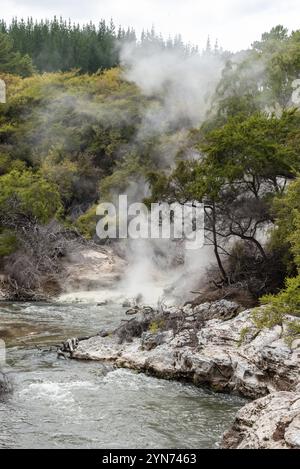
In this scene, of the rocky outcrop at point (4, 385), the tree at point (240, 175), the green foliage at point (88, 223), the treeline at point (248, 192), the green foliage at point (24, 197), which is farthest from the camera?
the green foliage at point (88, 223)

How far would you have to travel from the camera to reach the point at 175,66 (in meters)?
50.3

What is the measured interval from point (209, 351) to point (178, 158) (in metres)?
20.7

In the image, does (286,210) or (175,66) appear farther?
(175,66)

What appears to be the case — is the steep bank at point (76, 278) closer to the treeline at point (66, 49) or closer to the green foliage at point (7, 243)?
the green foliage at point (7, 243)

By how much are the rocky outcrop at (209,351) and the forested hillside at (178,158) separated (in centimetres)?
111

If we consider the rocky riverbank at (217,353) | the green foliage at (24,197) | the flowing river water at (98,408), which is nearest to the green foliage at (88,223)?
the green foliage at (24,197)

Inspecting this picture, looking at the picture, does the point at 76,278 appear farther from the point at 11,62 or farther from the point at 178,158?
the point at 11,62

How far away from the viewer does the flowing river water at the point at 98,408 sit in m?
10.4

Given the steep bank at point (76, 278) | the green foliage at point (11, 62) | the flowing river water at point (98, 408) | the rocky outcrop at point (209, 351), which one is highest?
the green foliage at point (11, 62)

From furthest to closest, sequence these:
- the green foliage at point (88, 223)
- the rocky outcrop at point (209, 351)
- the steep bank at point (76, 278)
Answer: the green foliage at point (88, 223) → the steep bank at point (76, 278) → the rocky outcrop at point (209, 351)

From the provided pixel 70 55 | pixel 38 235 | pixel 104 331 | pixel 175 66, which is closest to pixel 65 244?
pixel 38 235

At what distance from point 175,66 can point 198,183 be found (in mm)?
32768

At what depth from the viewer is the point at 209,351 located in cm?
1421

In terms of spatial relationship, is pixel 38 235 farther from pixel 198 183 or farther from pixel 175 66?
pixel 175 66
